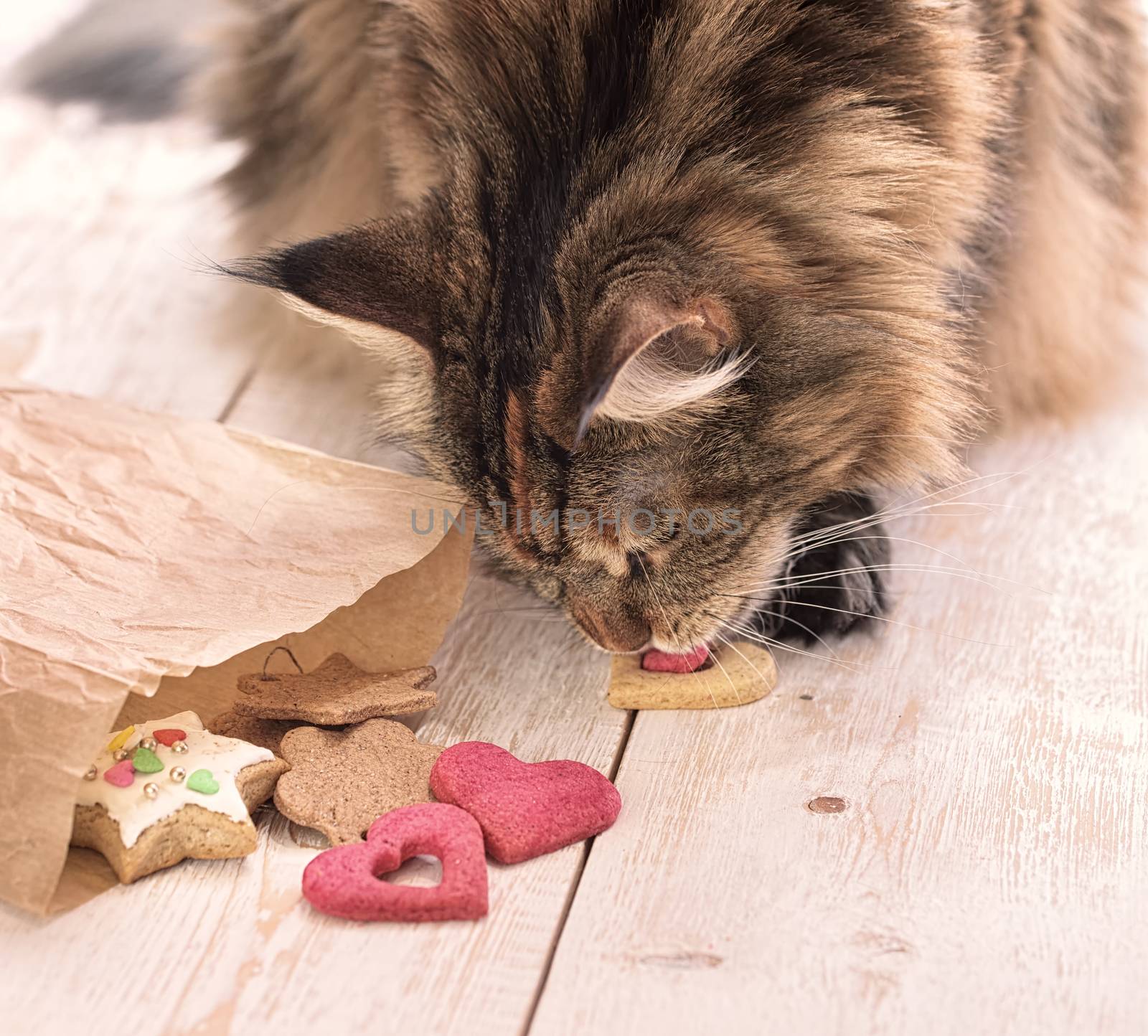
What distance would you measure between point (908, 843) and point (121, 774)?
26.2 inches

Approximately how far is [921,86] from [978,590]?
55 cm

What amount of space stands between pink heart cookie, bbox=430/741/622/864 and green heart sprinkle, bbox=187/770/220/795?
0.19 meters

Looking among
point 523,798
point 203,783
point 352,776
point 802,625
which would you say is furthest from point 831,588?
point 203,783

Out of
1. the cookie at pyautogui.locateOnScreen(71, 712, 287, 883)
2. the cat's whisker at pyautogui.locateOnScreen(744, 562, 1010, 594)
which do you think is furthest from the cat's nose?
the cookie at pyautogui.locateOnScreen(71, 712, 287, 883)

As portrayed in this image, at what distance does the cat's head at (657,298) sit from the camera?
1.10 meters

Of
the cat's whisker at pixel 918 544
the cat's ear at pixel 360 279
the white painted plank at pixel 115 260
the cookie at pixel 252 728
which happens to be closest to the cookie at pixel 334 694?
the cookie at pixel 252 728

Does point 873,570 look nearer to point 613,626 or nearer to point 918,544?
point 918,544

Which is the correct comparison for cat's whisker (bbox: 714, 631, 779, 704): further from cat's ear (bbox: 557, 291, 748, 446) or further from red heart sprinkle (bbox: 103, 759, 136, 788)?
red heart sprinkle (bbox: 103, 759, 136, 788)

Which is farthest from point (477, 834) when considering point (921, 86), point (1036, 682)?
point (921, 86)

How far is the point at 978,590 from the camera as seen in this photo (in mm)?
1452

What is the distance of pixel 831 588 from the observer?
4.52ft

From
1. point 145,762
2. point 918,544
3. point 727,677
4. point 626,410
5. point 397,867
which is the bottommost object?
point 918,544

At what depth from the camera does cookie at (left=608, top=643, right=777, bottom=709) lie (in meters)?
1.28

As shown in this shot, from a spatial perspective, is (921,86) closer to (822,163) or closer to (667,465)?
(822,163)
